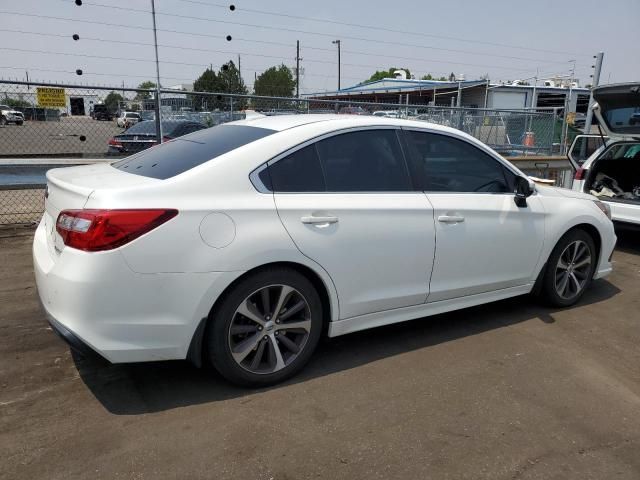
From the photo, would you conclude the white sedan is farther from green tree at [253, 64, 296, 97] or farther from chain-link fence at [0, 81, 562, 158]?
green tree at [253, 64, 296, 97]

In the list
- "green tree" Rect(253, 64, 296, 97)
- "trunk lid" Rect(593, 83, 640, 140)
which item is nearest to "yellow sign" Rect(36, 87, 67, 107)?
"trunk lid" Rect(593, 83, 640, 140)

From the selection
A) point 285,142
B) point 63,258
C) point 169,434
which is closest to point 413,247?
point 285,142

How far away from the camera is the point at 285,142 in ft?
10.5

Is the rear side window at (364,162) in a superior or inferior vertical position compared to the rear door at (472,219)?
superior

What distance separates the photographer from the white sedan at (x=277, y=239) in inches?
105

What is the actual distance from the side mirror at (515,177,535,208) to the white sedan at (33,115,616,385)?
10 millimetres

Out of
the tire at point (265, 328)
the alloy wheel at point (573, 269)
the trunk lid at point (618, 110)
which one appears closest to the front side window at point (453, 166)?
the alloy wheel at point (573, 269)

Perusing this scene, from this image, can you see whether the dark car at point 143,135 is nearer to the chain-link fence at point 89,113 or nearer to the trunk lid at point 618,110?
the chain-link fence at point 89,113

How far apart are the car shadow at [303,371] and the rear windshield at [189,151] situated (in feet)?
3.96

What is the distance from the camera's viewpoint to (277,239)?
2.95 metres

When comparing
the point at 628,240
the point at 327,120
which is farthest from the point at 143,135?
the point at 628,240

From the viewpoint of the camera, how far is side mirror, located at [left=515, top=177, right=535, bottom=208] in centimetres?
407

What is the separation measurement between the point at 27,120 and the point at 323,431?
20.8 feet

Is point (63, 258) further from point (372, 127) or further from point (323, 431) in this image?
point (372, 127)
